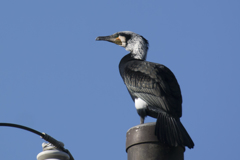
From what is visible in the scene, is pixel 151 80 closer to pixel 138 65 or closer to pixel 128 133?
pixel 138 65

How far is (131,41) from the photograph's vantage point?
6.69 meters

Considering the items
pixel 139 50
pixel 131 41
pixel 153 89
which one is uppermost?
pixel 131 41

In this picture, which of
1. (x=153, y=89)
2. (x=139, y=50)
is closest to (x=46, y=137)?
(x=153, y=89)

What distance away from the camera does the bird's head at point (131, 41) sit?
21.0 feet

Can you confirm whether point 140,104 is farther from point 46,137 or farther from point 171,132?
point 46,137

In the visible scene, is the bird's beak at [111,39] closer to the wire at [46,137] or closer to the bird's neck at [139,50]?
the bird's neck at [139,50]

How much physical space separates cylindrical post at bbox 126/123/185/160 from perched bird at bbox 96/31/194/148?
589 mm

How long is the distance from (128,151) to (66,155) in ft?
2.21

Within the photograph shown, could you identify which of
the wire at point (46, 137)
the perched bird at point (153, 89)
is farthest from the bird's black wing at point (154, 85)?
the wire at point (46, 137)

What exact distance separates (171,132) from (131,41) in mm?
2984

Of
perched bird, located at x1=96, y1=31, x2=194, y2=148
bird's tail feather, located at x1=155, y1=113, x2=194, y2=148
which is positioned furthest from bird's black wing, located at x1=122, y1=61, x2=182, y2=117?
bird's tail feather, located at x1=155, y1=113, x2=194, y2=148

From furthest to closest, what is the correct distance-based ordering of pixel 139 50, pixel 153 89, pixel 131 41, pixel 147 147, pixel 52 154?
pixel 131 41 → pixel 139 50 → pixel 153 89 → pixel 52 154 → pixel 147 147

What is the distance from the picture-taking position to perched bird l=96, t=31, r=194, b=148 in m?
4.64

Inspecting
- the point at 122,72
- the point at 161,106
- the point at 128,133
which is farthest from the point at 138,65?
the point at 128,133
